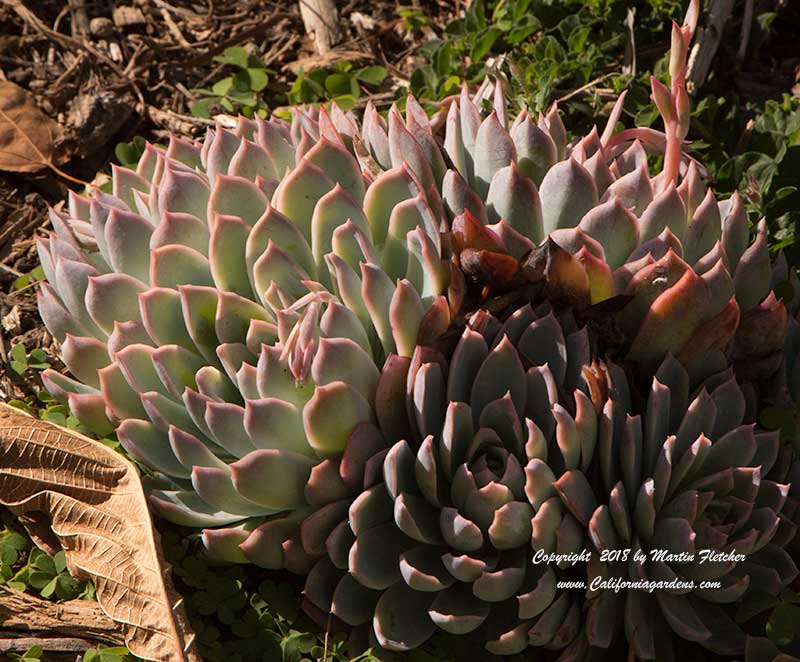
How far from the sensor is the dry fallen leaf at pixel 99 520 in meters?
1.68

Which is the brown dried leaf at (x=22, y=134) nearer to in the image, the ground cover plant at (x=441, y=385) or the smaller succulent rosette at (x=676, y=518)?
the ground cover plant at (x=441, y=385)

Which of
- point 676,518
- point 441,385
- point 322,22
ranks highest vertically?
point 322,22

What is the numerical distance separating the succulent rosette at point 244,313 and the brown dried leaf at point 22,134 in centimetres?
79

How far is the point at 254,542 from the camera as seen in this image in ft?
5.50

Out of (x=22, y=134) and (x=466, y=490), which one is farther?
(x=22, y=134)

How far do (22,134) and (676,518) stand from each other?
1.95 meters

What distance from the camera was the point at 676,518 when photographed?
62.6 inches

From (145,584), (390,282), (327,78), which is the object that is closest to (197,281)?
(390,282)

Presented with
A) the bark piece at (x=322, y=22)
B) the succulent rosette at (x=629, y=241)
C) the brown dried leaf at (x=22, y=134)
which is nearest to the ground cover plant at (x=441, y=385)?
the succulent rosette at (x=629, y=241)

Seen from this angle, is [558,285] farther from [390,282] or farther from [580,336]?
[390,282]

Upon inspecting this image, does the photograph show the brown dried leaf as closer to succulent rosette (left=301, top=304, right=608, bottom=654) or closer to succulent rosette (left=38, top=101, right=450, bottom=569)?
succulent rosette (left=38, top=101, right=450, bottom=569)

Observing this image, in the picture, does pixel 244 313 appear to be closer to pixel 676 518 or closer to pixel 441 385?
pixel 441 385

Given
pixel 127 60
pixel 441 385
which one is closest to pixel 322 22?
pixel 127 60

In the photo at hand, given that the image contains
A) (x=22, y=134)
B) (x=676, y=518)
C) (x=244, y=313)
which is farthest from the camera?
(x=22, y=134)
